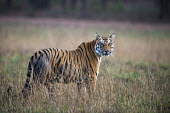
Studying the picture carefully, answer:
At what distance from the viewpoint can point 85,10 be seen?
42.6 meters

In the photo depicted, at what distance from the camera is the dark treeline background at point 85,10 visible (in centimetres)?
3941

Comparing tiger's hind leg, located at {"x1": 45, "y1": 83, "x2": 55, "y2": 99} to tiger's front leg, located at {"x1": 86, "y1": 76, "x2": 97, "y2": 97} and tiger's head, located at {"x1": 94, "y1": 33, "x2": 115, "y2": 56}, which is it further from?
tiger's head, located at {"x1": 94, "y1": 33, "x2": 115, "y2": 56}

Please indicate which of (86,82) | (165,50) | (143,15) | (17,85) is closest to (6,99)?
(17,85)

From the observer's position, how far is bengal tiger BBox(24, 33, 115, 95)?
704 cm

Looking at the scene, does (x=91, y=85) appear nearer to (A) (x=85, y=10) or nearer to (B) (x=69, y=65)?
(B) (x=69, y=65)

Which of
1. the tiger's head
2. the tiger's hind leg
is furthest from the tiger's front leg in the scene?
the tiger's hind leg

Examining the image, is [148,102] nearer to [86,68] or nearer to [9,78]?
[86,68]

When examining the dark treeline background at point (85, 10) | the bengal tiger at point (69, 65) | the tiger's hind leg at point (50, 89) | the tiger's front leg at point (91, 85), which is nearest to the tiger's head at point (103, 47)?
the bengal tiger at point (69, 65)

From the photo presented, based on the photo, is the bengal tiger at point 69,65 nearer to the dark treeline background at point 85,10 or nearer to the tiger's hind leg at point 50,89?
the tiger's hind leg at point 50,89

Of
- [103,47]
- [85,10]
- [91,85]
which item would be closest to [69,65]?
[91,85]

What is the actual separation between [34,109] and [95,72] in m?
1.76

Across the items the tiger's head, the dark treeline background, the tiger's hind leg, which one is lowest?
the tiger's hind leg

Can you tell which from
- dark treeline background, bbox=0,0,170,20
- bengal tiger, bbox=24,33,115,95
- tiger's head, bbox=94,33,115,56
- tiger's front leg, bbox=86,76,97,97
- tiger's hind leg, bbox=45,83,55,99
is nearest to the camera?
bengal tiger, bbox=24,33,115,95

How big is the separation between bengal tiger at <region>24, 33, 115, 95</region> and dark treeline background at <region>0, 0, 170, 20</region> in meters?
31.0
